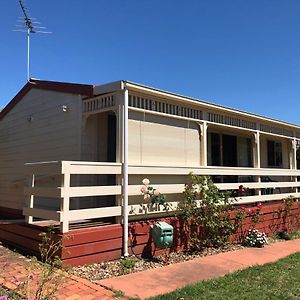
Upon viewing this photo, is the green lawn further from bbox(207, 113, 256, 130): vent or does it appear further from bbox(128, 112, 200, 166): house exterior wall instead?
bbox(207, 113, 256, 130): vent

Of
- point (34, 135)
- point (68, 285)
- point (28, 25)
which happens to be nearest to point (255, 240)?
point (68, 285)

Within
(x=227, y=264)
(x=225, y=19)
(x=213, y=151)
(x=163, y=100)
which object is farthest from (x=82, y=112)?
(x=225, y=19)

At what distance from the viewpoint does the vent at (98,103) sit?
7285 mm

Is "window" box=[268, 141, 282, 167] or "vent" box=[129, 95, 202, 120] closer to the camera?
"vent" box=[129, 95, 202, 120]

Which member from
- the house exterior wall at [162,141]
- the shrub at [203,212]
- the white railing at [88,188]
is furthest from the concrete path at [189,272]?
the house exterior wall at [162,141]

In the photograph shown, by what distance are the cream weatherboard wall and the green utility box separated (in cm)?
227

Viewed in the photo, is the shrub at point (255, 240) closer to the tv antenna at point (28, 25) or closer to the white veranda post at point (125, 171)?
the white veranda post at point (125, 171)

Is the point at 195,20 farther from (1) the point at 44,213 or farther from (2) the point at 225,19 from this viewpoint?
(1) the point at 44,213

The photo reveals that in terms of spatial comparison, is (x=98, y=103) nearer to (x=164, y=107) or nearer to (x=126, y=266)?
(x=164, y=107)

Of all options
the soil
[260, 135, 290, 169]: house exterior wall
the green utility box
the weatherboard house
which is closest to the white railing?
the weatherboard house

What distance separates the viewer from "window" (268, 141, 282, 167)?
14.3 m

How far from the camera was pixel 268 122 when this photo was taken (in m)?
11.7

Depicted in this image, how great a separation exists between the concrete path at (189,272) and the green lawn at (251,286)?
0.79 feet

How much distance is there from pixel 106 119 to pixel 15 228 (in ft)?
9.59
